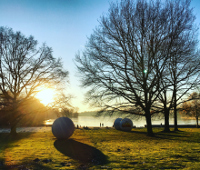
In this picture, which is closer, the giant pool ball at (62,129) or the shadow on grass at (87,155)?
the shadow on grass at (87,155)

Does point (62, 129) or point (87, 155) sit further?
point (62, 129)

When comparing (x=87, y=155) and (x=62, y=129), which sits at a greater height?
(x=62, y=129)

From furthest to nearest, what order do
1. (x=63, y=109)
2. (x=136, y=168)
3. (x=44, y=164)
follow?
(x=63, y=109), (x=44, y=164), (x=136, y=168)

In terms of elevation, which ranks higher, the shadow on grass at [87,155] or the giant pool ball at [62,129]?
the giant pool ball at [62,129]

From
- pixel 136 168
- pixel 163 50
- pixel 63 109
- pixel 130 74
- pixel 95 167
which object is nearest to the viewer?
pixel 136 168

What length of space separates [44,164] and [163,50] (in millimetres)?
14786

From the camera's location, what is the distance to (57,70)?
26062 mm

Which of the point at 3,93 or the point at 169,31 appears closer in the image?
the point at 169,31

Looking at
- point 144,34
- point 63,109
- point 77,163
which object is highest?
point 144,34

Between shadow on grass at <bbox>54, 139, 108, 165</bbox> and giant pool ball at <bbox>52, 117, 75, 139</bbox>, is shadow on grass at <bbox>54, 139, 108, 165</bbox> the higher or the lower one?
the lower one

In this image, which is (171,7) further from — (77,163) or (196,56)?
(77,163)

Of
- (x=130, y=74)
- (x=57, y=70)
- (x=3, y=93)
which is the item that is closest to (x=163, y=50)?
(x=130, y=74)

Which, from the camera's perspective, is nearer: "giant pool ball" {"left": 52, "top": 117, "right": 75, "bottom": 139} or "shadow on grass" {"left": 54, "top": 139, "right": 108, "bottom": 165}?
"shadow on grass" {"left": 54, "top": 139, "right": 108, "bottom": 165}

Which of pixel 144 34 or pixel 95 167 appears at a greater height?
pixel 144 34
